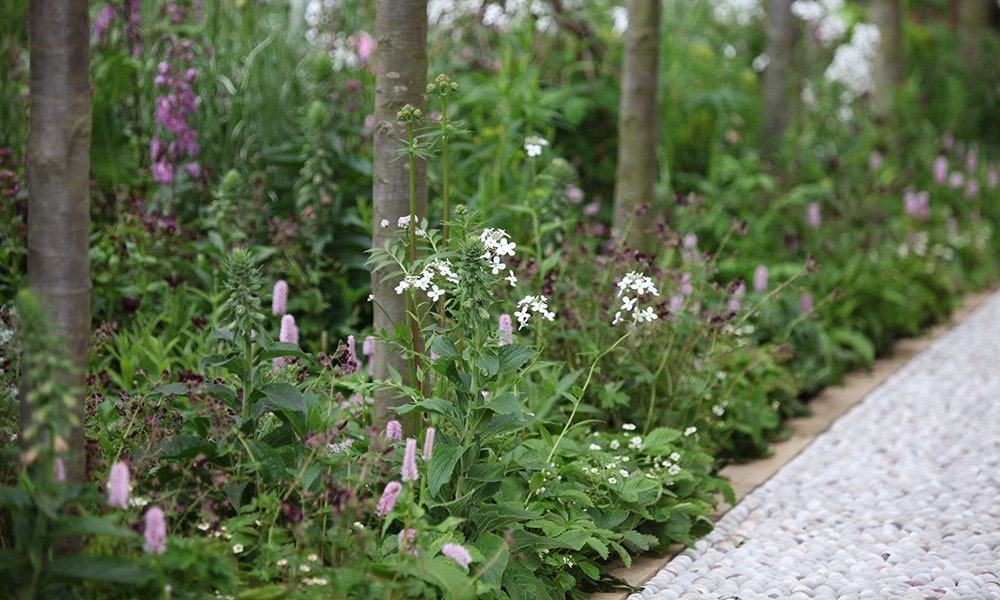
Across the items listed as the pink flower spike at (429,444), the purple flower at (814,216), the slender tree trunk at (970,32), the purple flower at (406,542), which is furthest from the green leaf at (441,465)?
the slender tree trunk at (970,32)

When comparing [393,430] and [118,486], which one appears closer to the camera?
[118,486]

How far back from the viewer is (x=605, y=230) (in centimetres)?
618

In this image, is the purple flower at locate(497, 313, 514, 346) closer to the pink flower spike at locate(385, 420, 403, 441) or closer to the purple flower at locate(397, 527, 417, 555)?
the pink flower spike at locate(385, 420, 403, 441)

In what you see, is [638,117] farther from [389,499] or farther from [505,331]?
[389,499]

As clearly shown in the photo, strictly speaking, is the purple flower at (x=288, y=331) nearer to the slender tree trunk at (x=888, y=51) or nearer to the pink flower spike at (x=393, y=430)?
the pink flower spike at (x=393, y=430)

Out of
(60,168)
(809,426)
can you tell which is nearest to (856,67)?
(809,426)

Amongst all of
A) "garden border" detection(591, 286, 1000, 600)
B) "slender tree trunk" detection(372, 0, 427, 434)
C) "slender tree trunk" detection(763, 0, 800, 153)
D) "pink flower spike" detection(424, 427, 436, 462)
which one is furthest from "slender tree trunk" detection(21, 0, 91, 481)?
"slender tree trunk" detection(763, 0, 800, 153)

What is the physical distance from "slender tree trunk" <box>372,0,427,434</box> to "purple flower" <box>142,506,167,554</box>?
1.05m

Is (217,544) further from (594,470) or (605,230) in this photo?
(605,230)

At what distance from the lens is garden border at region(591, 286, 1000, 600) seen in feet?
11.0

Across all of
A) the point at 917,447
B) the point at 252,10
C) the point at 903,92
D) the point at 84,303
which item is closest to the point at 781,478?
the point at 917,447

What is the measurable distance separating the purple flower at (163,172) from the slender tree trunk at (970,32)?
321 inches

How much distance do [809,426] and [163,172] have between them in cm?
278

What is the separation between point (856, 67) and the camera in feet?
30.7
